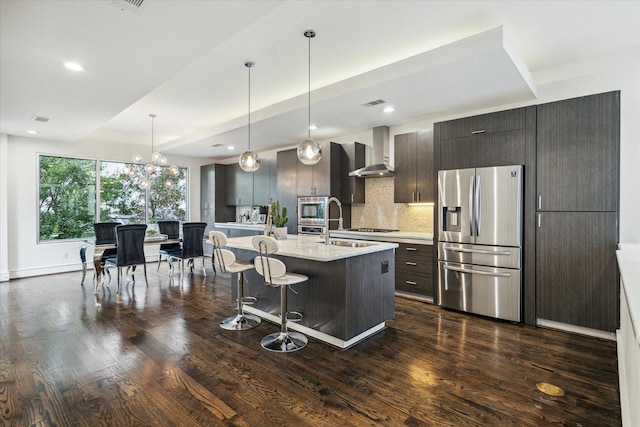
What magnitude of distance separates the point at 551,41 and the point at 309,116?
2881 mm

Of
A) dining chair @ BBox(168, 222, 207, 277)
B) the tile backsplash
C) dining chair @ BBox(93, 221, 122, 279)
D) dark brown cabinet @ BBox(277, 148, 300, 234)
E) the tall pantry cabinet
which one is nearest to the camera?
the tall pantry cabinet

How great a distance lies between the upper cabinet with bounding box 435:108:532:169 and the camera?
378 centimetres

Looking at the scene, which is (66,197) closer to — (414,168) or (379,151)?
(379,151)

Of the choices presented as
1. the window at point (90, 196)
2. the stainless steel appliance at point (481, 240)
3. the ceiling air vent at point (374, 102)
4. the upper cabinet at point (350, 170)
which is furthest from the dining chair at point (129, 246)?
the stainless steel appliance at point (481, 240)

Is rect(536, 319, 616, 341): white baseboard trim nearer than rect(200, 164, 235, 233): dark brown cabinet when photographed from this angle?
Yes

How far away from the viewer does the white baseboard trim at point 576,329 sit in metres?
3.29

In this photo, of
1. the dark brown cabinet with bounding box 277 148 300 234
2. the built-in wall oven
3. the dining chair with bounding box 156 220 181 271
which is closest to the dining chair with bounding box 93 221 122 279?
the dining chair with bounding box 156 220 181 271

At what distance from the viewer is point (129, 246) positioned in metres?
5.13

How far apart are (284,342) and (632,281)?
254 centimetres

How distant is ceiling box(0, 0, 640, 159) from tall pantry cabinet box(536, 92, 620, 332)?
605 mm

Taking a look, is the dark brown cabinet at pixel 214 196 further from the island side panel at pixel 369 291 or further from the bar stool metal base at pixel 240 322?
the island side panel at pixel 369 291

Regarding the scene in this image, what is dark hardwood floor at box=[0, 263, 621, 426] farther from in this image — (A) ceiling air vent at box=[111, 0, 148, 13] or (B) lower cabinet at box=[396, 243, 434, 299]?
(A) ceiling air vent at box=[111, 0, 148, 13]

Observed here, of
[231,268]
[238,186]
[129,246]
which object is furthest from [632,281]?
[238,186]

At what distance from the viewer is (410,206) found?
5359 mm
